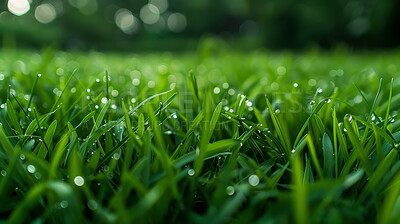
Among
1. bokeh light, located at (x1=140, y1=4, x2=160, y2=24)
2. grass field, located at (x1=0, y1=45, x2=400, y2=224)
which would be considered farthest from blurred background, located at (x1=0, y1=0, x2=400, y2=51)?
grass field, located at (x1=0, y1=45, x2=400, y2=224)

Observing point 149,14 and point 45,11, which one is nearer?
point 45,11

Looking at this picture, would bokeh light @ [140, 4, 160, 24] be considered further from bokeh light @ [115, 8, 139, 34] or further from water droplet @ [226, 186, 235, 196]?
water droplet @ [226, 186, 235, 196]

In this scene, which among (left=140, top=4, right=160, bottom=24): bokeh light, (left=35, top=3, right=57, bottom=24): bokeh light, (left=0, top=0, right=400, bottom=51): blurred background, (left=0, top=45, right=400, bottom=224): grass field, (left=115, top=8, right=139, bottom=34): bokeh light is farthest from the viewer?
(left=140, top=4, right=160, bottom=24): bokeh light

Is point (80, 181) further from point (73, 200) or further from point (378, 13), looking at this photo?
point (378, 13)

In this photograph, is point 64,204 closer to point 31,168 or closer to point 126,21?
point 31,168

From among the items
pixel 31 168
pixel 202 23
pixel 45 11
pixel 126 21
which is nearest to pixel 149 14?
pixel 126 21

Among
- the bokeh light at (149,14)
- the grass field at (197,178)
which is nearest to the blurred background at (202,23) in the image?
the bokeh light at (149,14)

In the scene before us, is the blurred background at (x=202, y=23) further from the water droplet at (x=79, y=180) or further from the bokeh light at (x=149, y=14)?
the water droplet at (x=79, y=180)

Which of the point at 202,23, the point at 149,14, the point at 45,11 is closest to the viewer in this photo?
the point at 45,11

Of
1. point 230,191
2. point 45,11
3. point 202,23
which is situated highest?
point 45,11
